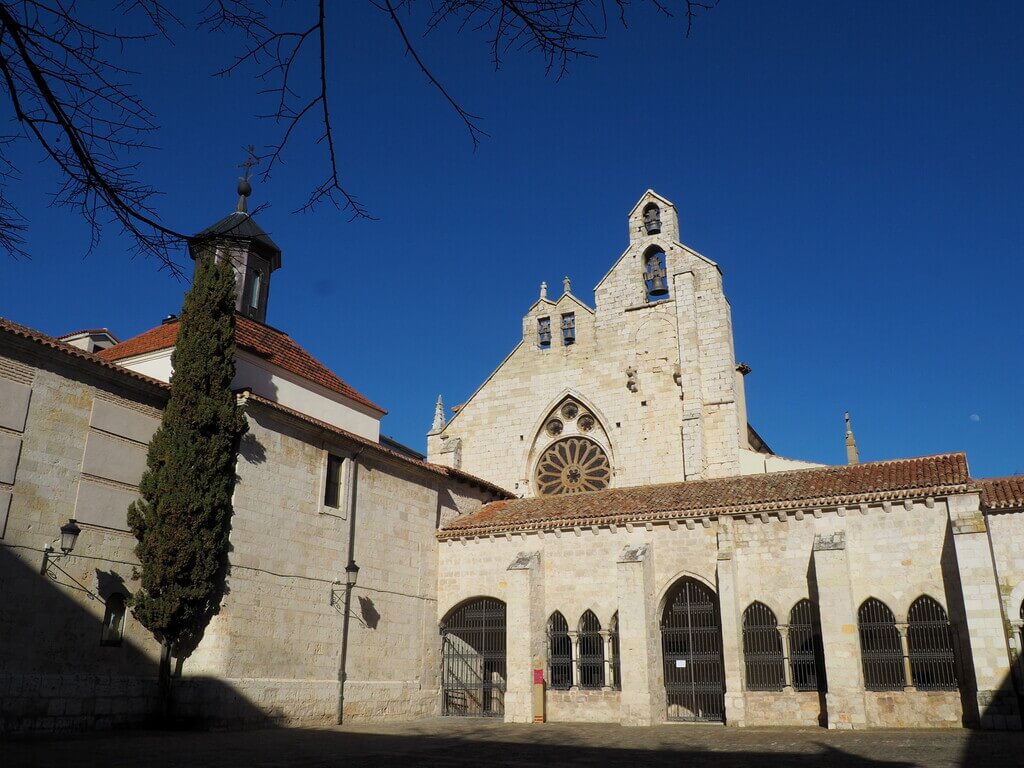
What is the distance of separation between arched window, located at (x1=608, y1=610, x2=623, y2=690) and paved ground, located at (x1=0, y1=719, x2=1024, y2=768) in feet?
7.47

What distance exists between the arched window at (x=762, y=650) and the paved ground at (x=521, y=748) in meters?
1.55

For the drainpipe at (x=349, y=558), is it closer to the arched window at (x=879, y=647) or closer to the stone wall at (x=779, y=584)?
Answer: the stone wall at (x=779, y=584)

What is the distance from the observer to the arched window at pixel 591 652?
19.6 meters

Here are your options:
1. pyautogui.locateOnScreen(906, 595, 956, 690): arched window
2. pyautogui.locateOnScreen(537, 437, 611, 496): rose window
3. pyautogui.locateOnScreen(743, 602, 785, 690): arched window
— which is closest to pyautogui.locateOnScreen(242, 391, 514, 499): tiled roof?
pyautogui.locateOnScreen(537, 437, 611, 496): rose window

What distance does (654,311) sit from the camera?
29.1 m

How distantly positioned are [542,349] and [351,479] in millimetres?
12230

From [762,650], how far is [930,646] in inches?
131

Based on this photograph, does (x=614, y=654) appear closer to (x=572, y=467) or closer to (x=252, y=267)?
(x=572, y=467)

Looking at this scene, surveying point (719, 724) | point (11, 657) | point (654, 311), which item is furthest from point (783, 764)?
point (654, 311)

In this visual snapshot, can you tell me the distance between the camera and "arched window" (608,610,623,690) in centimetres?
1938

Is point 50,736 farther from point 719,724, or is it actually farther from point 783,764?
point 719,724

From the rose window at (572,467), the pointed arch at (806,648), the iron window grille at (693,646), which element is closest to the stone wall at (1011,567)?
the pointed arch at (806,648)

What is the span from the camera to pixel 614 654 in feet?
64.5

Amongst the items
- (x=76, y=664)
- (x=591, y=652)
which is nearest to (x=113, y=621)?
(x=76, y=664)
